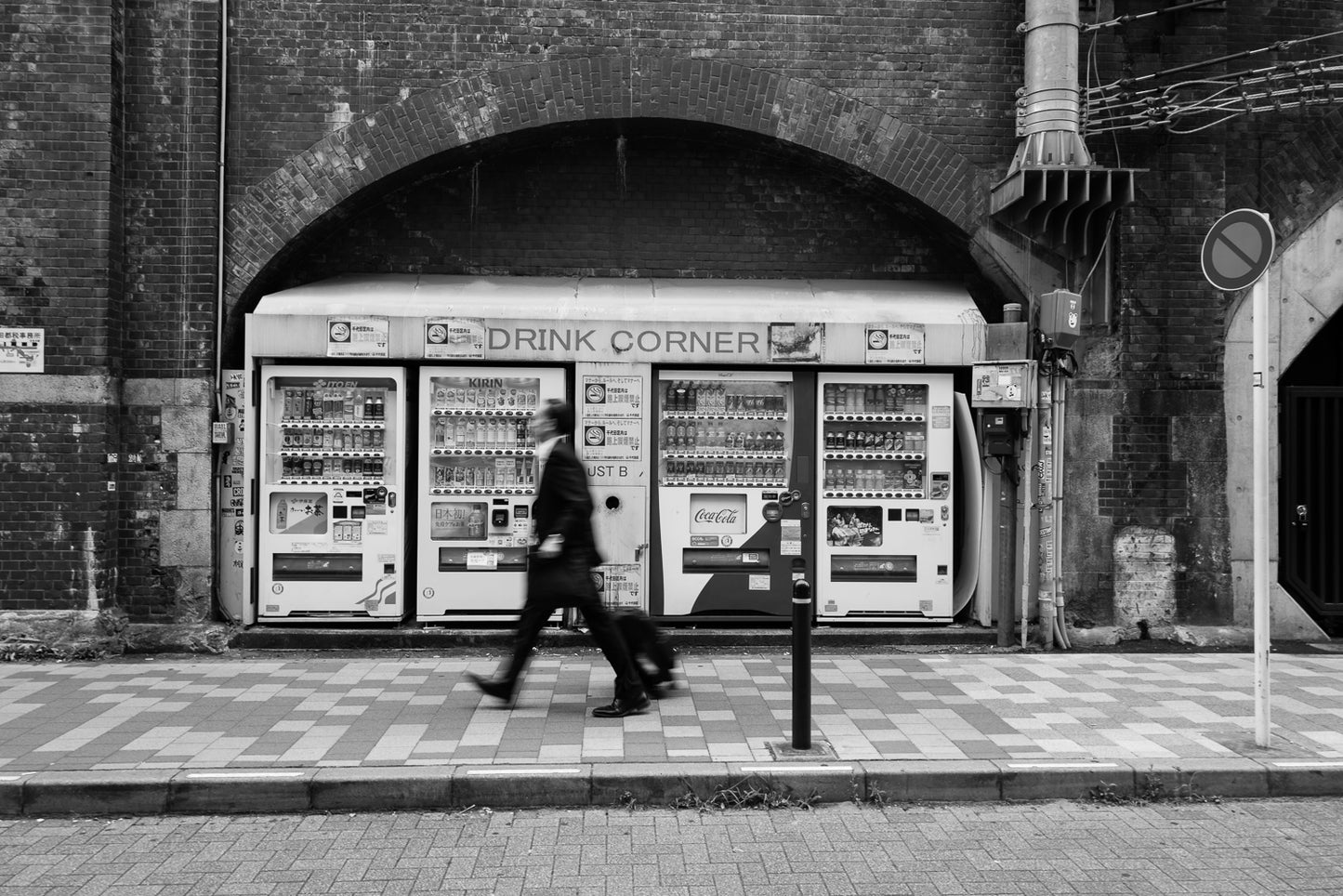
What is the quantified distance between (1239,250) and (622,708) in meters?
5.04

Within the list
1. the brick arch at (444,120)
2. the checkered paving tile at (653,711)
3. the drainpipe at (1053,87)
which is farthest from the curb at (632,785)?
the drainpipe at (1053,87)

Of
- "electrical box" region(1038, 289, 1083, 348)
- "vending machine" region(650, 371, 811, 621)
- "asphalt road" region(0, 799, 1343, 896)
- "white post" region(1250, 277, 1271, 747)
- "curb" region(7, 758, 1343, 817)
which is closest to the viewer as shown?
"asphalt road" region(0, 799, 1343, 896)

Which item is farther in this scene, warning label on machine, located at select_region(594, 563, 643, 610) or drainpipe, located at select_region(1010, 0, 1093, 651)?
warning label on machine, located at select_region(594, 563, 643, 610)

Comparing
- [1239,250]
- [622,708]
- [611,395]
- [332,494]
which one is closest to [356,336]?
[332,494]

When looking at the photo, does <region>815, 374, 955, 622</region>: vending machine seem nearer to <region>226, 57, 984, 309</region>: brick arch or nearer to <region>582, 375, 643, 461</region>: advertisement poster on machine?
<region>582, 375, 643, 461</region>: advertisement poster on machine

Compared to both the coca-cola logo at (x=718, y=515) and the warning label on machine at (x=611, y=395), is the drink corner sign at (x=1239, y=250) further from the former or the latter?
the warning label on machine at (x=611, y=395)

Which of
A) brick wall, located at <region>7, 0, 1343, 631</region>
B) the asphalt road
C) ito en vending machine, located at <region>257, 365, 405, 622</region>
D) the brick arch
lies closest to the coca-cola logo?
ito en vending machine, located at <region>257, 365, 405, 622</region>

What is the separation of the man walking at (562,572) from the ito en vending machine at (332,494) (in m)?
2.70

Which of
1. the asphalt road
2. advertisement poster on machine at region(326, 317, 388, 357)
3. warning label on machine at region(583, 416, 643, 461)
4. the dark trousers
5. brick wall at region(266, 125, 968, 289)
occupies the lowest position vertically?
the asphalt road

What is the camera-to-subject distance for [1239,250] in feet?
19.4

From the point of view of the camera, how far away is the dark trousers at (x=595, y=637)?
6191 mm

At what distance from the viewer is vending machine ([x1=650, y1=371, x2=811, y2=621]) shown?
8.66 meters

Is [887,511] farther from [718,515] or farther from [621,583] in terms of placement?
[621,583]

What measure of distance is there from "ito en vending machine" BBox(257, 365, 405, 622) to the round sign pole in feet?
21.7
